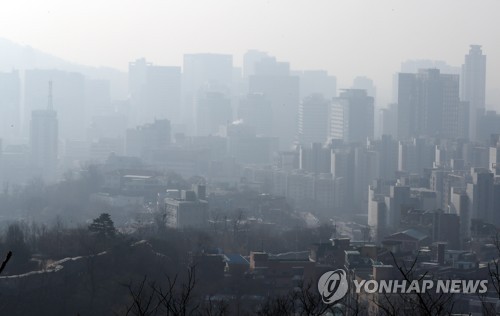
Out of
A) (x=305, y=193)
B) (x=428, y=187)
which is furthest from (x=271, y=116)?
(x=428, y=187)

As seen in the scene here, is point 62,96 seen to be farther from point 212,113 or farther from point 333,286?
point 333,286

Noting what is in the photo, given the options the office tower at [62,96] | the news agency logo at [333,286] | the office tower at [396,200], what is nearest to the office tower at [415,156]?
the office tower at [396,200]

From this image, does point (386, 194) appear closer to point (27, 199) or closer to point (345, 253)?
point (27, 199)

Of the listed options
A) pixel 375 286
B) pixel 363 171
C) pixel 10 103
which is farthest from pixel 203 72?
pixel 375 286

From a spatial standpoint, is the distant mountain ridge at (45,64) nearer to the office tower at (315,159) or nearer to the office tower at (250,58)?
the office tower at (250,58)

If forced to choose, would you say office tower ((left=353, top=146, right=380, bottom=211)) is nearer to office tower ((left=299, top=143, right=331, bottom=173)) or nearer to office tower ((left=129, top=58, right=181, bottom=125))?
office tower ((left=299, top=143, right=331, bottom=173))

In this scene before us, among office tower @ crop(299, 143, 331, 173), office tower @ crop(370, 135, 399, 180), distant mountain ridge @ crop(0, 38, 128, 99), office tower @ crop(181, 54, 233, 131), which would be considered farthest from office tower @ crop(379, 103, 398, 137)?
distant mountain ridge @ crop(0, 38, 128, 99)

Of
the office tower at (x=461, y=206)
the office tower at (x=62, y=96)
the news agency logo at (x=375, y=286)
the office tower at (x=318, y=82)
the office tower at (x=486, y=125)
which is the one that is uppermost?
the office tower at (x=318, y=82)
